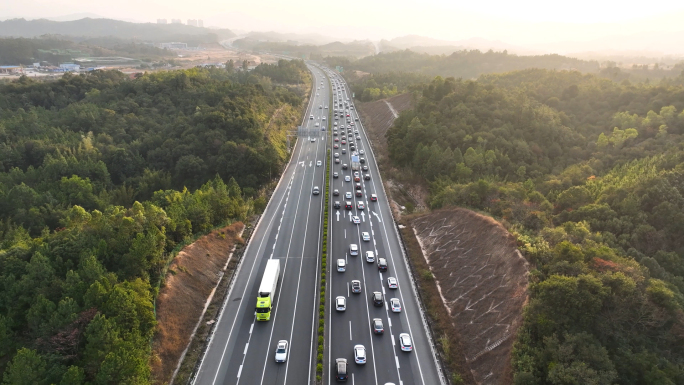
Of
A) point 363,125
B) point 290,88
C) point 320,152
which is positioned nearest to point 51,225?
point 320,152

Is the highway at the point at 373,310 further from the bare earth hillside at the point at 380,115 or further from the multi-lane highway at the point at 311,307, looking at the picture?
the bare earth hillside at the point at 380,115

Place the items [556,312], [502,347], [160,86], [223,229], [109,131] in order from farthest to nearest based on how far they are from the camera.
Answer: [160,86] → [109,131] → [223,229] → [502,347] → [556,312]

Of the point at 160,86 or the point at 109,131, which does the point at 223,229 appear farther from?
the point at 160,86

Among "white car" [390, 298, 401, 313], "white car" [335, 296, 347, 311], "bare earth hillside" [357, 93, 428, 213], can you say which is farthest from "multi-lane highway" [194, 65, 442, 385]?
"bare earth hillside" [357, 93, 428, 213]

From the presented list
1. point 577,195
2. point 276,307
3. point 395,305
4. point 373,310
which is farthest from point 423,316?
point 577,195

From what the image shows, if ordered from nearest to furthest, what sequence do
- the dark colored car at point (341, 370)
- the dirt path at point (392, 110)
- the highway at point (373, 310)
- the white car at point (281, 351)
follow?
the dark colored car at point (341, 370)
the highway at point (373, 310)
the white car at point (281, 351)
the dirt path at point (392, 110)

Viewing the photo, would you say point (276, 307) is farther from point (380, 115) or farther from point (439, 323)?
point (380, 115)

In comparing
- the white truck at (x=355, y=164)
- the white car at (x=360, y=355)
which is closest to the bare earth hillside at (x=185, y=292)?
the white car at (x=360, y=355)
